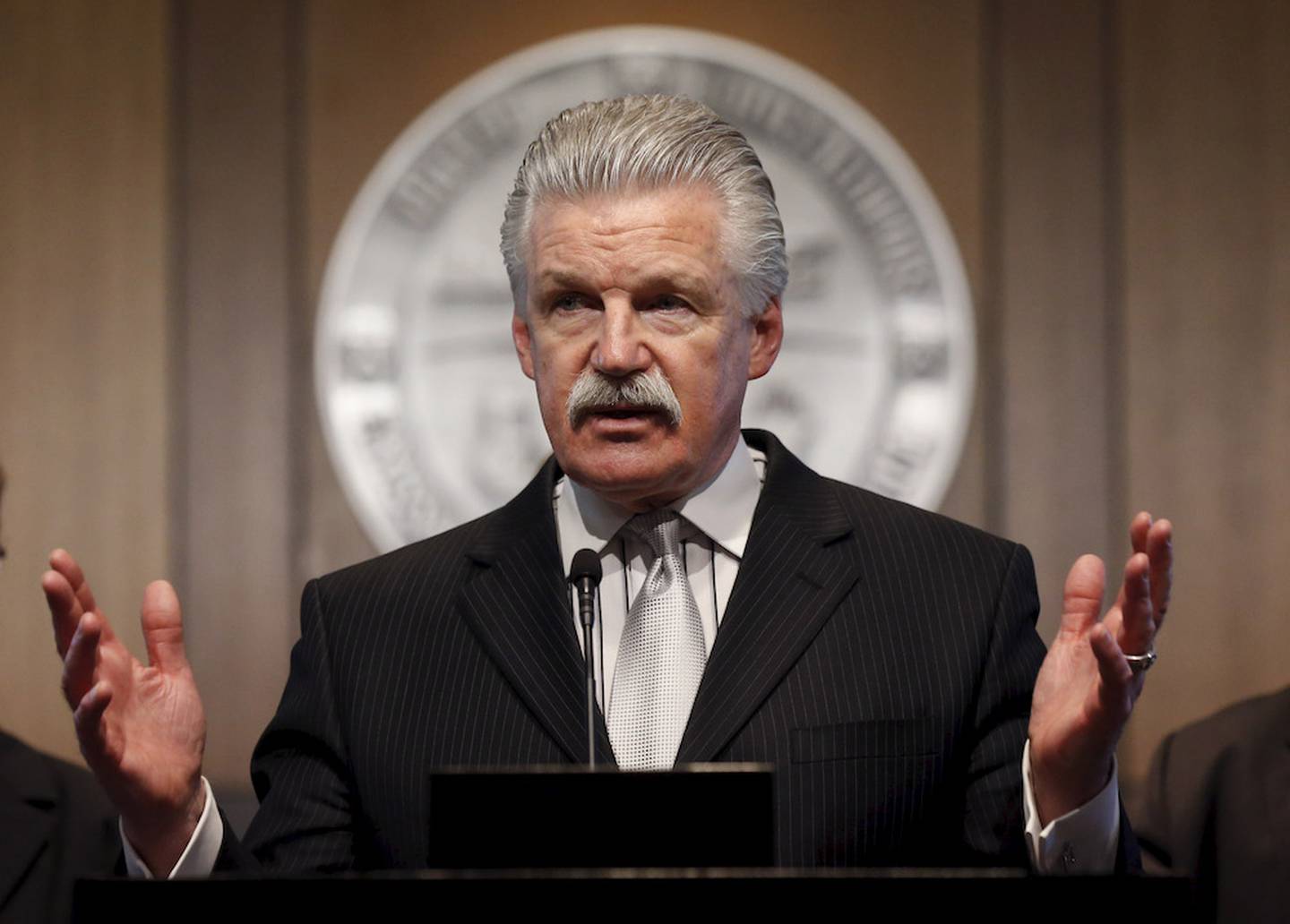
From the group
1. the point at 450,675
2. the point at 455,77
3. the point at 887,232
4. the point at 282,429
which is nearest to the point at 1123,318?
the point at 887,232

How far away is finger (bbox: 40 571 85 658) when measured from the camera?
159cm

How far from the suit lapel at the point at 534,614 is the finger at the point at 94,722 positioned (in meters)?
0.50

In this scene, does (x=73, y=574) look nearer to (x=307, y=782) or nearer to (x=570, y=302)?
(x=307, y=782)

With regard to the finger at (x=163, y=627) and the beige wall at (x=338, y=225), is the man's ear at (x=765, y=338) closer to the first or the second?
the finger at (x=163, y=627)

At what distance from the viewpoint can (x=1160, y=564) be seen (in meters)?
1.61

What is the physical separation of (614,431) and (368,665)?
42cm

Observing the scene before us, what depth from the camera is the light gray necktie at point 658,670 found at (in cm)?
190

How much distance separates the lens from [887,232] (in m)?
3.67

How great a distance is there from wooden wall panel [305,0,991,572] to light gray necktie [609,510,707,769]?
1791 millimetres

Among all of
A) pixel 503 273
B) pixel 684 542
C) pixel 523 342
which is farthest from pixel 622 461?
pixel 503 273

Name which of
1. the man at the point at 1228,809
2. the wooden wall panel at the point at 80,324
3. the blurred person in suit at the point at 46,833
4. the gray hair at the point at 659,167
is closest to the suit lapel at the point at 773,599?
the gray hair at the point at 659,167

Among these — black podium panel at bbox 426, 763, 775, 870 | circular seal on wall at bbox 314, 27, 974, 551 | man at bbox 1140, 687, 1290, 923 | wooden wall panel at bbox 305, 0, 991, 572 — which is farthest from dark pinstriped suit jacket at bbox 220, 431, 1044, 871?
wooden wall panel at bbox 305, 0, 991, 572

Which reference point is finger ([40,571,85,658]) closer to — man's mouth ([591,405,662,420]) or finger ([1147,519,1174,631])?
man's mouth ([591,405,662,420])

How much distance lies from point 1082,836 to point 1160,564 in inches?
12.4
